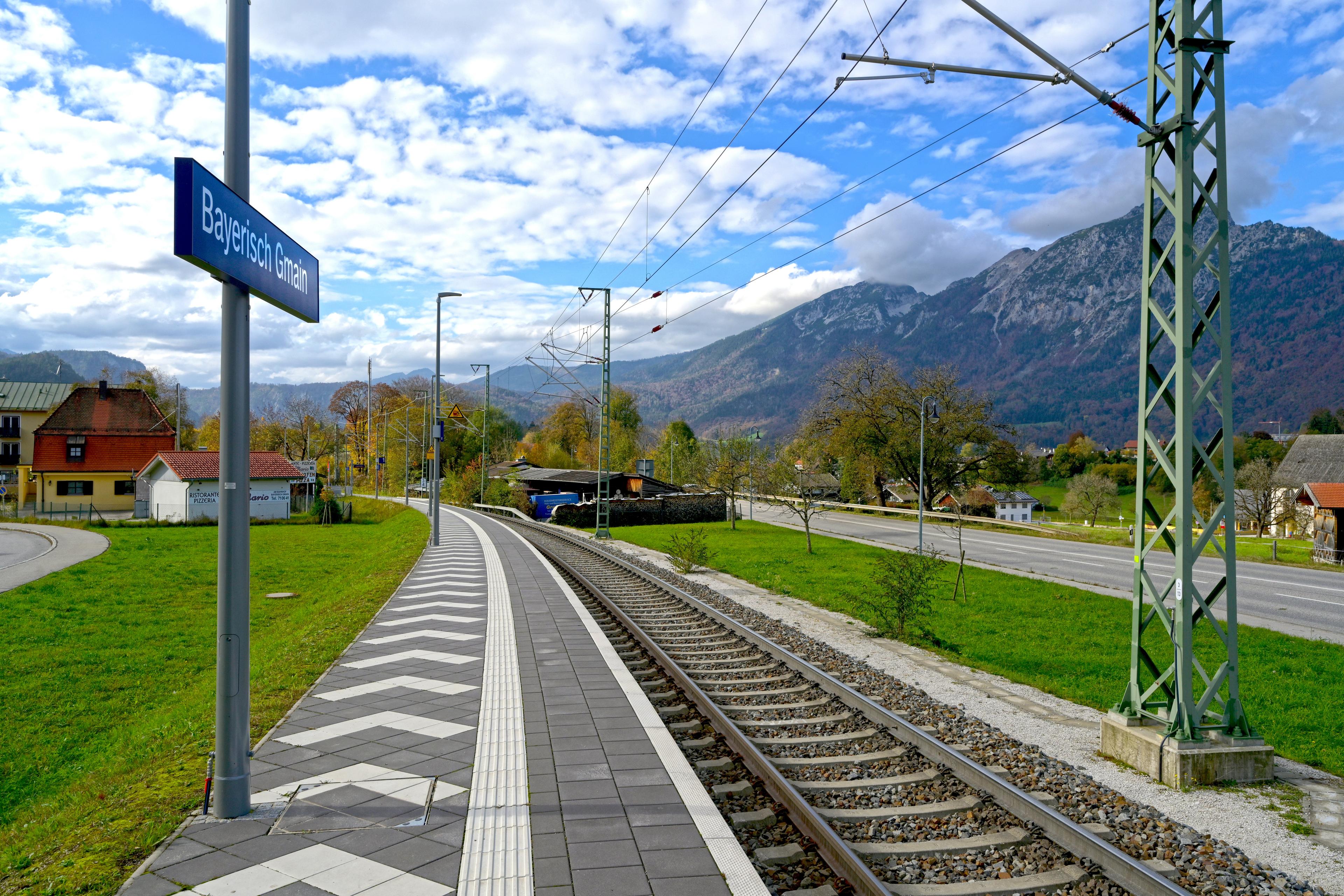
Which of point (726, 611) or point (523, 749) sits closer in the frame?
point (523, 749)

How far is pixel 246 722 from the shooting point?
5.17m

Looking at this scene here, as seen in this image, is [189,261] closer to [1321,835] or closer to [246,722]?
[246,722]

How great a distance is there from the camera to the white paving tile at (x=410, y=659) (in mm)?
9391

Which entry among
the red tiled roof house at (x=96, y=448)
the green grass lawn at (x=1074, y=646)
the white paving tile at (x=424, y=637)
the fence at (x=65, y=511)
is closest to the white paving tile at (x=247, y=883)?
the white paving tile at (x=424, y=637)

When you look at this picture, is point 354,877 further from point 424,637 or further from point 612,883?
point 424,637

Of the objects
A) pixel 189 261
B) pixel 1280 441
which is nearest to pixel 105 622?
pixel 189 261

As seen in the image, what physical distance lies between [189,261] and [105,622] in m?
15.8

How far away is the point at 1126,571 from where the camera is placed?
2438 centimetres

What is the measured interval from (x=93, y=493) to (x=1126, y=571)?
63.0 m

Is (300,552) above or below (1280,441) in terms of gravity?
below

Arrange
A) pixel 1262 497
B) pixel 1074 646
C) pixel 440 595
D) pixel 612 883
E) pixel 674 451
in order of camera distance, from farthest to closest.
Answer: pixel 674 451 < pixel 1262 497 < pixel 440 595 < pixel 1074 646 < pixel 612 883

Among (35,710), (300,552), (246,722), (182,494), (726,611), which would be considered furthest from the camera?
(182,494)

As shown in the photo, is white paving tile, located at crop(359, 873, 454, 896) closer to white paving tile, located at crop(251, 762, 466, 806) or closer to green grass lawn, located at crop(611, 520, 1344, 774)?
white paving tile, located at crop(251, 762, 466, 806)

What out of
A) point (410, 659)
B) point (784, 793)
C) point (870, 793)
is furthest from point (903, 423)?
point (784, 793)
